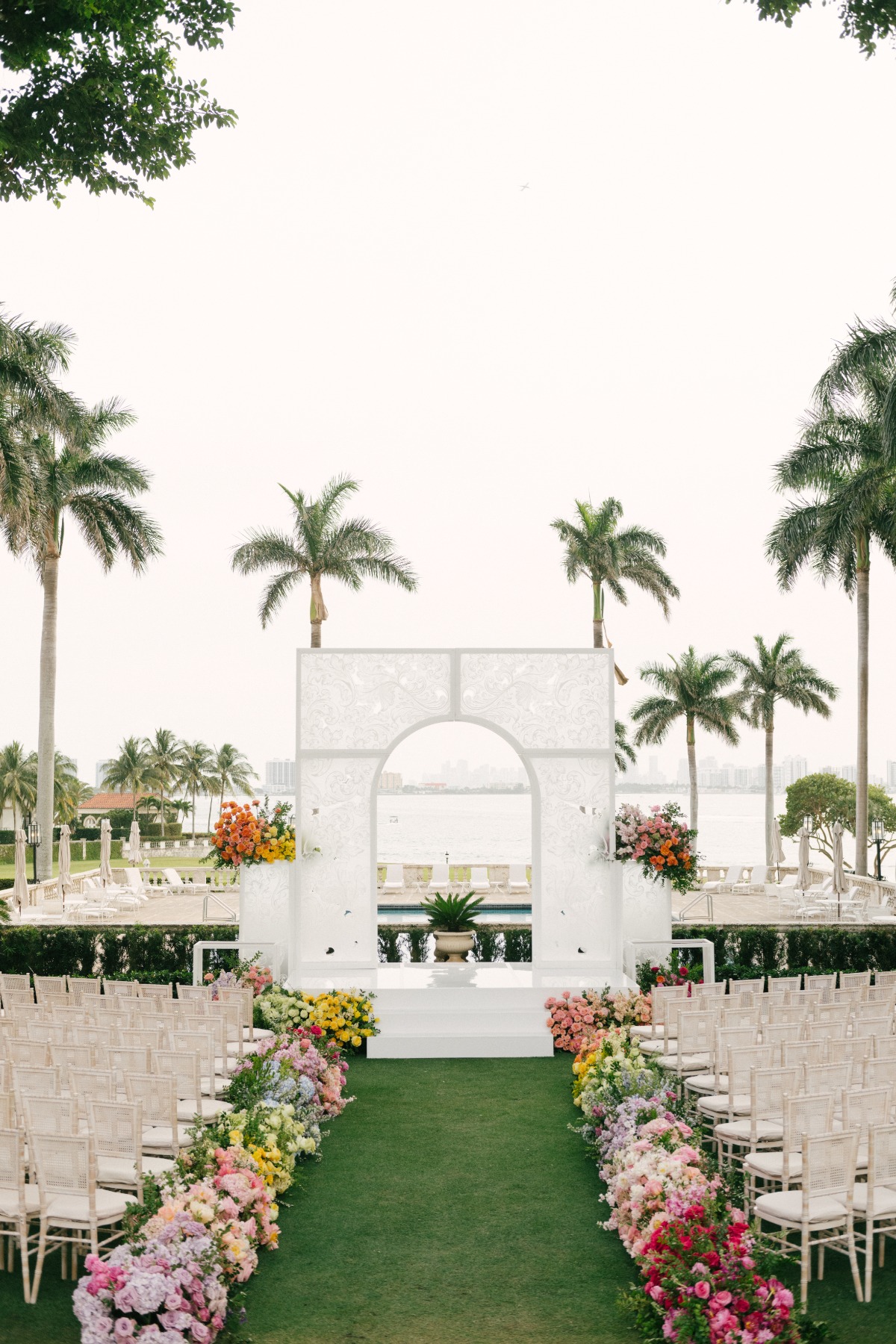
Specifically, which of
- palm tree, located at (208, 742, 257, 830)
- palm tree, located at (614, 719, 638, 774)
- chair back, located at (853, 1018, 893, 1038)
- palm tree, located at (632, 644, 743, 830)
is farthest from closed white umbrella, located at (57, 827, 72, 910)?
palm tree, located at (208, 742, 257, 830)

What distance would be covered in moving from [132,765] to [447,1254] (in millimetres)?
64228

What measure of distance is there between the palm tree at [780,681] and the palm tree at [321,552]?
13633mm

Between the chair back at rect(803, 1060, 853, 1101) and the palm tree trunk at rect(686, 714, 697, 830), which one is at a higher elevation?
the palm tree trunk at rect(686, 714, 697, 830)

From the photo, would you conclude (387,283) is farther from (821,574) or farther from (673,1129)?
(673,1129)

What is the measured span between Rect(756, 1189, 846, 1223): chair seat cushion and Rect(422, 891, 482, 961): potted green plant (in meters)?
7.41

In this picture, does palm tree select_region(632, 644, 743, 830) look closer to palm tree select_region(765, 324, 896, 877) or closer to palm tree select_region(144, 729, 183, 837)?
palm tree select_region(765, 324, 896, 877)

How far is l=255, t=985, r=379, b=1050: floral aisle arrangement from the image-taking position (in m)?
11.0

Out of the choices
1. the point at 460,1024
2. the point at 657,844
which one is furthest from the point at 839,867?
the point at 460,1024

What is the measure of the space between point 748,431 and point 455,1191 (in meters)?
30.5

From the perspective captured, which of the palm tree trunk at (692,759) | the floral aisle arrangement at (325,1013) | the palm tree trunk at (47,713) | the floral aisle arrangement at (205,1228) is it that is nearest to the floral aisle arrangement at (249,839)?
the floral aisle arrangement at (325,1013)

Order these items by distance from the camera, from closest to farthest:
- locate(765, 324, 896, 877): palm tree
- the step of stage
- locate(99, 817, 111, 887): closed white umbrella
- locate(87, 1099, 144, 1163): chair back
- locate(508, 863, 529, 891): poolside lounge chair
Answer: locate(87, 1099, 144, 1163): chair back, the step of stage, locate(99, 817, 111, 887): closed white umbrella, locate(765, 324, 896, 877): palm tree, locate(508, 863, 529, 891): poolside lounge chair

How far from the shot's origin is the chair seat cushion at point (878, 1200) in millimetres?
5898

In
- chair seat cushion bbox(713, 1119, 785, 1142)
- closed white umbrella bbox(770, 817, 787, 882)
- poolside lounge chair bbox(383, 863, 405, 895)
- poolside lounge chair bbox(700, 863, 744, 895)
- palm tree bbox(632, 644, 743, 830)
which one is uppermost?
palm tree bbox(632, 644, 743, 830)

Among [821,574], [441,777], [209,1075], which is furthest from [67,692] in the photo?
[209,1075]
